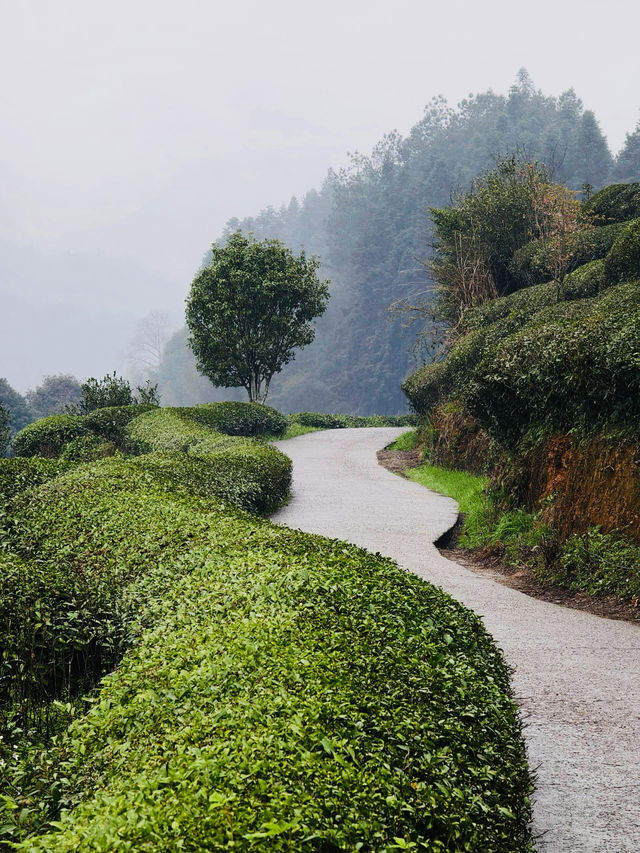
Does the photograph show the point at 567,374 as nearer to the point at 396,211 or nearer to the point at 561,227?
the point at 561,227

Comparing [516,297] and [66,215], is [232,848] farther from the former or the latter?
[66,215]

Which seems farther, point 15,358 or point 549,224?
point 15,358

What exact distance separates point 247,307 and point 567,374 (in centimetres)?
1875

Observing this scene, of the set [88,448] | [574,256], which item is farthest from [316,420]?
[574,256]

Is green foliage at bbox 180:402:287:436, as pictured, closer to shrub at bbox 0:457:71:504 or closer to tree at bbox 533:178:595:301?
shrub at bbox 0:457:71:504

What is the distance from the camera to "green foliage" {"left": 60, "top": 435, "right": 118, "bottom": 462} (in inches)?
783

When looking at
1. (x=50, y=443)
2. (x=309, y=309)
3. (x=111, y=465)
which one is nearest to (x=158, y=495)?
(x=111, y=465)

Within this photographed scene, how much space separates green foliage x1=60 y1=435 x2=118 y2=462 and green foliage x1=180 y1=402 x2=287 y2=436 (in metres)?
2.75

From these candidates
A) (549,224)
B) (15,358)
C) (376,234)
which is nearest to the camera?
(549,224)

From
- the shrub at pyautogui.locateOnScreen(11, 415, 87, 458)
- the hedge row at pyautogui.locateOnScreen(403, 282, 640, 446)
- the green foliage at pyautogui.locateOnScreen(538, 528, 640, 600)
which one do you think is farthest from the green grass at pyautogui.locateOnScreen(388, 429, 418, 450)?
the green foliage at pyautogui.locateOnScreen(538, 528, 640, 600)

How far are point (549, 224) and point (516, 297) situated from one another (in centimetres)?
386

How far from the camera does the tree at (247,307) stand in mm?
25812

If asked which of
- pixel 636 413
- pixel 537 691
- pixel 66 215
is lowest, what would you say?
pixel 537 691

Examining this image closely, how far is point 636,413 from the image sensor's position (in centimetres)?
760
